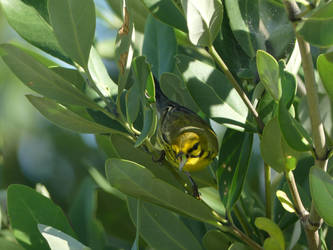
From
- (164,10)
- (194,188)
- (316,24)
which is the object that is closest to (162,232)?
(194,188)

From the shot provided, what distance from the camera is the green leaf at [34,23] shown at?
1195 millimetres

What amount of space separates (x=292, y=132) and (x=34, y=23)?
0.56 metres

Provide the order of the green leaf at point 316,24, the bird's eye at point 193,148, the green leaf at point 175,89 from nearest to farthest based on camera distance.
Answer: the green leaf at point 316,24 < the green leaf at point 175,89 < the bird's eye at point 193,148

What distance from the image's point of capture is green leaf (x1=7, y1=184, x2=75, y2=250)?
125cm

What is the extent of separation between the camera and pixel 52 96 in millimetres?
1147

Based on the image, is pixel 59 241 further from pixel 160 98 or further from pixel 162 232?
pixel 160 98

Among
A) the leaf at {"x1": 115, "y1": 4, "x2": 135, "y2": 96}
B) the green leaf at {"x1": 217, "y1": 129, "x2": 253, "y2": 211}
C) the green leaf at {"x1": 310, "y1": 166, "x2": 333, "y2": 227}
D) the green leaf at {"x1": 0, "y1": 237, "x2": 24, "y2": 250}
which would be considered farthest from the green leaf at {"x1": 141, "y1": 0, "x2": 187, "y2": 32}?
the green leaf at {"x1": 0, "y1": 237, "x2": 24, "y2": 250}

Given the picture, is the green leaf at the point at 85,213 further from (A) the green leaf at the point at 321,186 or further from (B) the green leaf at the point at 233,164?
(A) the green leaf at the point at 321,186

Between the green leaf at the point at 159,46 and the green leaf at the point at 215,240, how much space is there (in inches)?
16.7

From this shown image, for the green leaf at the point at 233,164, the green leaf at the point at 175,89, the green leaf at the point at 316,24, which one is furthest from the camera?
the green leaf at the point at 175,89

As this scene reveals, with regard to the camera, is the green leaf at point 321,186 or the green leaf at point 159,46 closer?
the green leaf at point 321,186

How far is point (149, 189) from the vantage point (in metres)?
1.08

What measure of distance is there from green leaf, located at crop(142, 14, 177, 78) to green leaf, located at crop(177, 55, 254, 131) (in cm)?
18

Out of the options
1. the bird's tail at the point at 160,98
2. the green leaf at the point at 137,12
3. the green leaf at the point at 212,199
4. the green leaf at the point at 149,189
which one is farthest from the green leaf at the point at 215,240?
the green leaf at the point at 137,12
